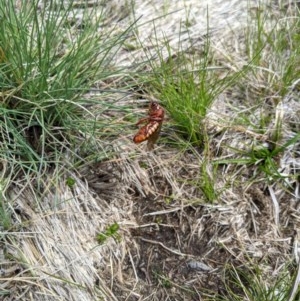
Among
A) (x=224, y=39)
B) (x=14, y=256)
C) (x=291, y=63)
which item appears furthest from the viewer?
(x=224, y=39)

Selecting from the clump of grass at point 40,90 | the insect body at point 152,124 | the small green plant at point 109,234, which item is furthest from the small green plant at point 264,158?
the clump of grass at point 40,90

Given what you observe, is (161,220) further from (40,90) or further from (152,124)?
(40,90)

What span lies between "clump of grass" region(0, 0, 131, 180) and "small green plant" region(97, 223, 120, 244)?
0.31 metres

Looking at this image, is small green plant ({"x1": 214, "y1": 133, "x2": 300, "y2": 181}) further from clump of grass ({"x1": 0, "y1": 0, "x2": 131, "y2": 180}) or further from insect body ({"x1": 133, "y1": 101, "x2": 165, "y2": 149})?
clump of grass ({"x1": 0, "y1": 0, "x2": 131, "y2": 180})

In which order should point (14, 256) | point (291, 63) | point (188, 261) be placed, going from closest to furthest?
1. point (14, 256)
2. point (188, 261)
3. point (291, 63)

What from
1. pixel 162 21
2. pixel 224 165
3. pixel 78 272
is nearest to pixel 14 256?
pixel 78 272

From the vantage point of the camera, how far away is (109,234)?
7.88 feet

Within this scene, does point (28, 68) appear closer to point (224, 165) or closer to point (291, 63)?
point (224, 165)

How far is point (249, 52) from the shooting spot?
2.79 meters

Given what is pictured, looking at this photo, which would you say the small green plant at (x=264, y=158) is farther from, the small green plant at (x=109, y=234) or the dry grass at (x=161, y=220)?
the small green plant at (x=109, y=234)

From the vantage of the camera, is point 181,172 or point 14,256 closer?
point 14,256

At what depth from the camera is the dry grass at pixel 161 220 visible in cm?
229

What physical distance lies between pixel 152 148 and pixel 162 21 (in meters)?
0.70

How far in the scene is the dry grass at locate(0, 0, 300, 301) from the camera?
7.52 feet
